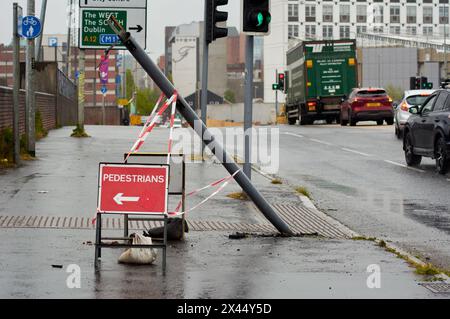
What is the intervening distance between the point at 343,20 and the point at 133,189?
443ft

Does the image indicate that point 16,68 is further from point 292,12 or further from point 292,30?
point 292,12

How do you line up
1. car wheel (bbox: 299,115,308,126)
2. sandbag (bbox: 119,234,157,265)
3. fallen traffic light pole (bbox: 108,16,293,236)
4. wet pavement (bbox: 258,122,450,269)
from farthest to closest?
car wheel (bbox: 299,115,308,126)
wet pavement (bbox: 258,122,450,269)
fallen traffic light pole (bbox: 108,16,293,236)
sandbag (bbox: 119,234,157,265)

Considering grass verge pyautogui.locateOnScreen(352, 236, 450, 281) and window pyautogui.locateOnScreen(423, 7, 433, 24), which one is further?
window pyautogui.locateOnScreen(423, 7, 433, 24)

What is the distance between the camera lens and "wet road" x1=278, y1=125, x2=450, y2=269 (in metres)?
12.6

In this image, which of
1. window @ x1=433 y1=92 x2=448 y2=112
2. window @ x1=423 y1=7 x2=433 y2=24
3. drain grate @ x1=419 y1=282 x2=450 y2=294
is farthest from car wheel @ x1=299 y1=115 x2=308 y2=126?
window @ x1=423 y1=7 x2=433 y2=24

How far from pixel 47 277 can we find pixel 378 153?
19.6 meters

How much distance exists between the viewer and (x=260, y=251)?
33.8ft

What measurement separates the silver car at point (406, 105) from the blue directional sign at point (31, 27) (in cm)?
1586

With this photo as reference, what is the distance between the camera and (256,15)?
13.6m

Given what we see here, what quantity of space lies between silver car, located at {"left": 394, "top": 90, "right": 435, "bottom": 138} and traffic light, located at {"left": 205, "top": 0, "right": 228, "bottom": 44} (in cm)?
1686

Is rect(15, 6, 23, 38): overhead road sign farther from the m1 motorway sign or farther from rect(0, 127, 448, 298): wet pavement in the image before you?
rect(0, 127, 448, 298): wet pavement

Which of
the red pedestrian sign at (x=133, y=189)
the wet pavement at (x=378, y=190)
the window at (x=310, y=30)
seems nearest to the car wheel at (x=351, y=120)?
the wet pavement at (x=378, y=190)
